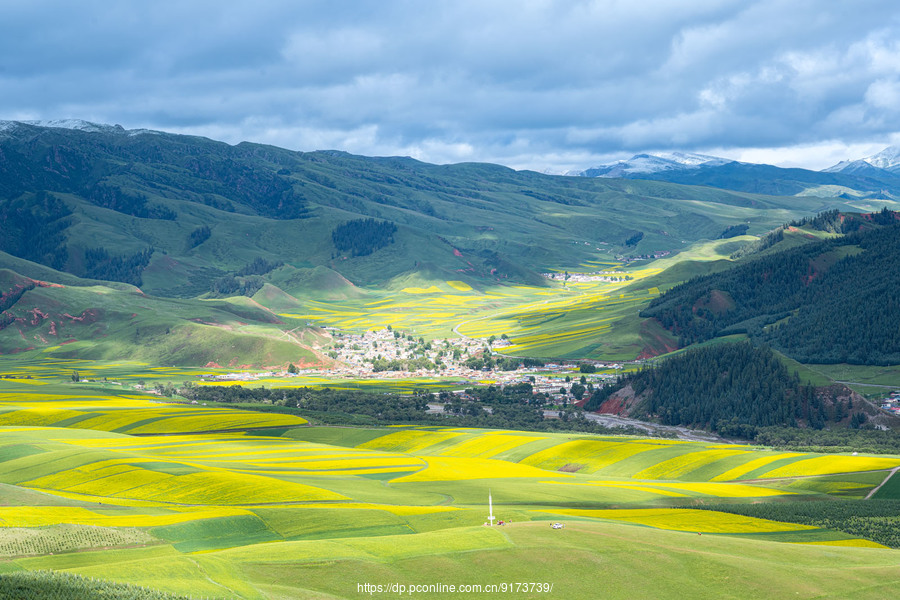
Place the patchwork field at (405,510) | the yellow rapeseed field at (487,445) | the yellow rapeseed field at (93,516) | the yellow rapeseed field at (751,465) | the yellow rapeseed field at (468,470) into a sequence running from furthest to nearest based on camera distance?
the yellow rapeseed field at (487,445), the yellow rapeseed field at (751,465), the yellow rapeseed field at (468,470), the yellow rapeseed field at (93,516), the patchwork field at (405,510)

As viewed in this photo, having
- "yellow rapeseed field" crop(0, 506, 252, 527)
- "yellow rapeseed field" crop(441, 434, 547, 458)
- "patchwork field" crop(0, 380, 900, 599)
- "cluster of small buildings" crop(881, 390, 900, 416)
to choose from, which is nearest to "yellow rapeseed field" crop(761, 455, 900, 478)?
"patchwork field" crop(0, 380, 900, 599)

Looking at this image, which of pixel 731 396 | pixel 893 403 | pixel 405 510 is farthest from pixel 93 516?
pixel 893 403

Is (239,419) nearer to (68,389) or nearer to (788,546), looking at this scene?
(68,389)

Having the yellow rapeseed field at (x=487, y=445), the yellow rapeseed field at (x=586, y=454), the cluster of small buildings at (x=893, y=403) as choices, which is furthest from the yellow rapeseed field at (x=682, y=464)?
the cluster of small buildings at (x=893, y=403)

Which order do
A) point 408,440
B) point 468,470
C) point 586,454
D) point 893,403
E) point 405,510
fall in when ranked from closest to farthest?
1. point 405,510
2. point 468,470
3. point 586,454
4. point 408,440
5. point 893,403

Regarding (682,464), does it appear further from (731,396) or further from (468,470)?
(731,396)

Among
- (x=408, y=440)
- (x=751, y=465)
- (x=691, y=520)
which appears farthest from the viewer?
(x=408, y=440)

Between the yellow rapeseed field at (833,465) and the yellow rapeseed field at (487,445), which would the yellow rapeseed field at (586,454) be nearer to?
the yellow rapeseed field at (487,445)

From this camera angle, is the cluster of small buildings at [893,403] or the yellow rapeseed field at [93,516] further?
the cluster of small buildings at [893,403]
